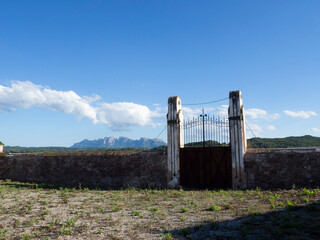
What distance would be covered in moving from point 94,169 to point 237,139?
21.4ft

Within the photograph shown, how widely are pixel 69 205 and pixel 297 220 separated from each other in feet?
19.4

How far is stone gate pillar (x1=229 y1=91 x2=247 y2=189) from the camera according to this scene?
9.77m

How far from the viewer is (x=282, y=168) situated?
9469mm

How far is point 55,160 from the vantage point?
1255 centimetres

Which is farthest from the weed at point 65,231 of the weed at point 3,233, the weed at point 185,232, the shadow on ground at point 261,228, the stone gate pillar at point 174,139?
the stone gate pillar at point 174,139

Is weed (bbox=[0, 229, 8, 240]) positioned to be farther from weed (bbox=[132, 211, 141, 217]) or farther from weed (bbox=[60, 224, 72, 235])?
weed (bbox=[132, 211, 141, 217])

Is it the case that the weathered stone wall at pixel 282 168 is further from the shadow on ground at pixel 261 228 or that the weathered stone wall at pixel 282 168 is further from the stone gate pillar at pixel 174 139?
the shadow on ground at pixel 261 228

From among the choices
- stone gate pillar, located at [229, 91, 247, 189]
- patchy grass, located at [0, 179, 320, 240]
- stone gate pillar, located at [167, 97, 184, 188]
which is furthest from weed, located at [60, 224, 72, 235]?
stone gate pillar, located at [229, 91, 247, 189]

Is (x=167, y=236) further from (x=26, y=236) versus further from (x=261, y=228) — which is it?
(x=26, y=236)

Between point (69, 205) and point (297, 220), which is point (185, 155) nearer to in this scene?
point (69, 205)

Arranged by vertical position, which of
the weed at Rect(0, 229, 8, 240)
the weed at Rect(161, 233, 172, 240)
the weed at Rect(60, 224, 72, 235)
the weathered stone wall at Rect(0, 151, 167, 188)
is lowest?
the weed at Rect(0, 229, 8, 240)

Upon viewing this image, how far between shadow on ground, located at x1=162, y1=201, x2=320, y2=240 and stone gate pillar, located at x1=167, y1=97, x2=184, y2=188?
5.02m

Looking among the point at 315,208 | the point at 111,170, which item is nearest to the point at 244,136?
the point at 315,208

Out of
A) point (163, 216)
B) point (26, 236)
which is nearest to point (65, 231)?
point (26, 236)
